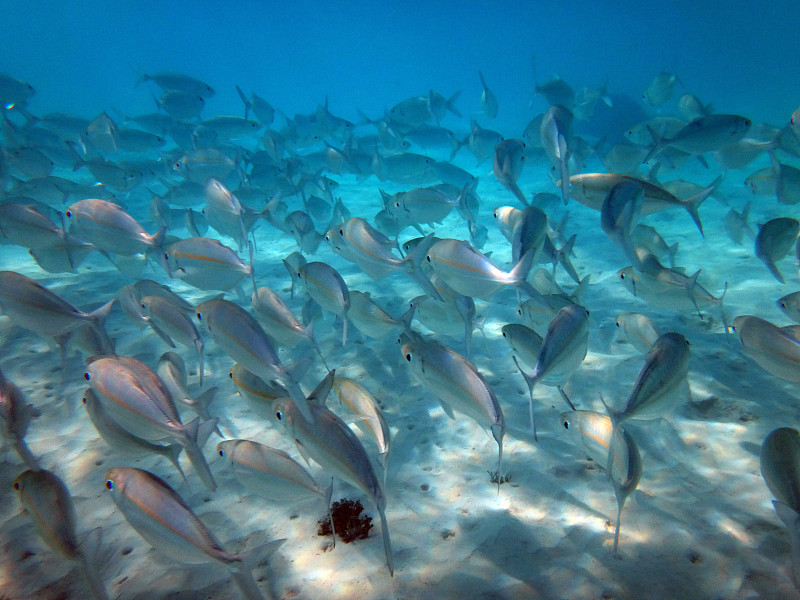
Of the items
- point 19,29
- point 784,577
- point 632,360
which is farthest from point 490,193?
point 19,29

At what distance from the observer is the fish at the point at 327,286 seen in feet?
8.96

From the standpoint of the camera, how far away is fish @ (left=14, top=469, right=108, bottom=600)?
5.30 ft

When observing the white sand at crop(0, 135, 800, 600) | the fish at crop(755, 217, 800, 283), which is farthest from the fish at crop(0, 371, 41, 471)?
the fish at crop(755, 217, 800, 283)

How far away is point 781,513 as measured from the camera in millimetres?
1523

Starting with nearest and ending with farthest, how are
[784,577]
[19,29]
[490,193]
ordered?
[784,577]
[490,193]
[19,29]

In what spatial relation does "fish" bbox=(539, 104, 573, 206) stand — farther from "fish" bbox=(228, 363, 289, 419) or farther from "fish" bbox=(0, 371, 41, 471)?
"fish" bbox=(0, 371, 41, 471)

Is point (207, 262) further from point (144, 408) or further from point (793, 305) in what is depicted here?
point (793, 305)

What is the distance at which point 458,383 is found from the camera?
82.7 inches

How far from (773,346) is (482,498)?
6.87 feet

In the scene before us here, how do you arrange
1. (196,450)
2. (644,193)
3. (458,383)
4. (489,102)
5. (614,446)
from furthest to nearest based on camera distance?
1. (489,102)
2. (644,193)
3. (458,383)
4. (614,446)
5. (196,450)

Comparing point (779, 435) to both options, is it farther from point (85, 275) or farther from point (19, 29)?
point (19, 29)

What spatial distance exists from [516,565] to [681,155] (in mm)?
6264

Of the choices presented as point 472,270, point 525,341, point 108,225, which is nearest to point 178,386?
point 108,225

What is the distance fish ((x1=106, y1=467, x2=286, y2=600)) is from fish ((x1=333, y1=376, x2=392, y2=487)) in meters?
0.80
